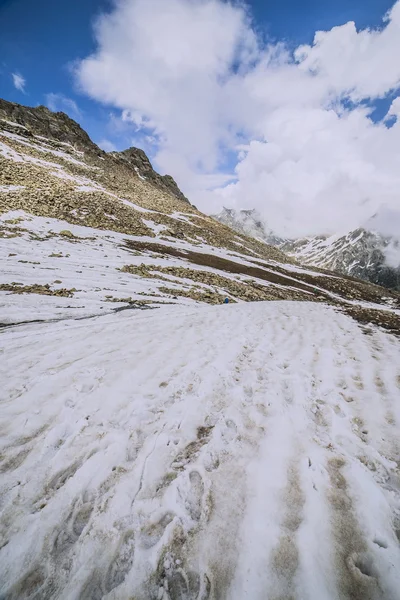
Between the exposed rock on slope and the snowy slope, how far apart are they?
578 cm

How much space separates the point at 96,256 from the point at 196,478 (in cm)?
1895

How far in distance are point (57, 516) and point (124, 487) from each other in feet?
2.21

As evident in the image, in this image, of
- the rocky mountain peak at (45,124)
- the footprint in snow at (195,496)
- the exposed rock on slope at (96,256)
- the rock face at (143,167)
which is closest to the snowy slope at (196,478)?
the footprint in snow at (195,496)

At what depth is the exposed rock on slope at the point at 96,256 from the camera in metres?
11.9

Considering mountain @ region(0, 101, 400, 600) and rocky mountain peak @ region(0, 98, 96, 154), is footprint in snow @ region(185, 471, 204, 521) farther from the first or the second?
rocky mountain peak @ region(0, 98, 96, 154)

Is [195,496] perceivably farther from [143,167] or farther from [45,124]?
[143,167]

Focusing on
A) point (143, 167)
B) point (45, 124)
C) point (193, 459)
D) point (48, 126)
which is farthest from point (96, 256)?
point (143, 167)

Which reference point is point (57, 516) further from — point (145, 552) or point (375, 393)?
point (375, 393)

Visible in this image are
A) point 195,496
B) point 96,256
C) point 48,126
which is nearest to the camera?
point 195,496

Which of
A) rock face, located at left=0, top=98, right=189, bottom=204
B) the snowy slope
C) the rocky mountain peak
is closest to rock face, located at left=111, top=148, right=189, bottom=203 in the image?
rock face, located at left=0, top=98, right=189, bottom=204

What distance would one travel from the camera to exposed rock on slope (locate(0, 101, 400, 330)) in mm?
11875

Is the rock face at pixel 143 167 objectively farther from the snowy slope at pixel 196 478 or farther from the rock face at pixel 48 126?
the snowy slope at pixel 196 478

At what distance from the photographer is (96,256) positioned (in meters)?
19.7

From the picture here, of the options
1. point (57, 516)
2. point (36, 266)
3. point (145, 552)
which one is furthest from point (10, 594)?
point (36, 266)
